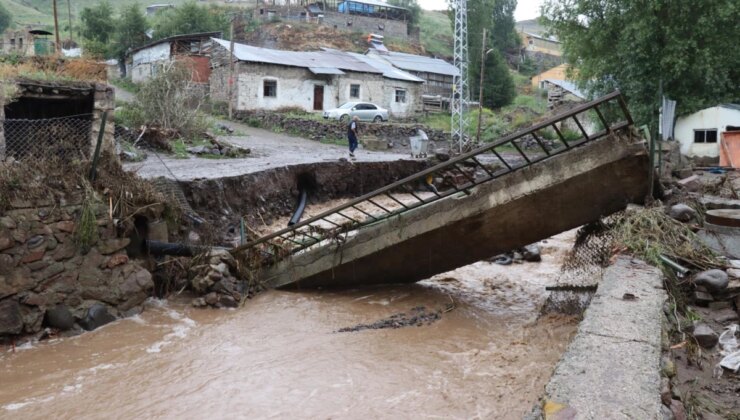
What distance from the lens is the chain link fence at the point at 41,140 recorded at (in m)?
8.42

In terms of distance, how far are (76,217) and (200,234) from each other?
2.91 metres

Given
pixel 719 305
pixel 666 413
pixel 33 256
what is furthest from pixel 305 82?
pixel 666 413

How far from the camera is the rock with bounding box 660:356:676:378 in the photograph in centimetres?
446

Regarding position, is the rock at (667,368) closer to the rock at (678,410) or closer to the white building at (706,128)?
the rock at (678,410)

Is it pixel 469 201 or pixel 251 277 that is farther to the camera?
pixel 251 277

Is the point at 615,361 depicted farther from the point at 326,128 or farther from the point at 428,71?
the point at 428,71

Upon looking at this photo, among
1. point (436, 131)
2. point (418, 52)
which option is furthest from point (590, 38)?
point (418, 52)

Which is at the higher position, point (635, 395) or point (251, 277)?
point (635, 395)

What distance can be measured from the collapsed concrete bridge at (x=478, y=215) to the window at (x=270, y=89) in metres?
25.4

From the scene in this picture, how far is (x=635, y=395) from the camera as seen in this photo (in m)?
3.86

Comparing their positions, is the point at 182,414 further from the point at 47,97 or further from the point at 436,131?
the point at 436,131

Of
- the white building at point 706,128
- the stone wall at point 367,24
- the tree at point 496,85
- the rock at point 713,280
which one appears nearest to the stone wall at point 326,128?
the white building at point 706,128

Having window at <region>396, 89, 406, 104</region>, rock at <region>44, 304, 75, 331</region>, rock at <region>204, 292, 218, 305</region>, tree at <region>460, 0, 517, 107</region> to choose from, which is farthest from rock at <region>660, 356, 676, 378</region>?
window at <region>396, 89, 406, 104</region>

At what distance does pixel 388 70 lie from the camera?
136ft
